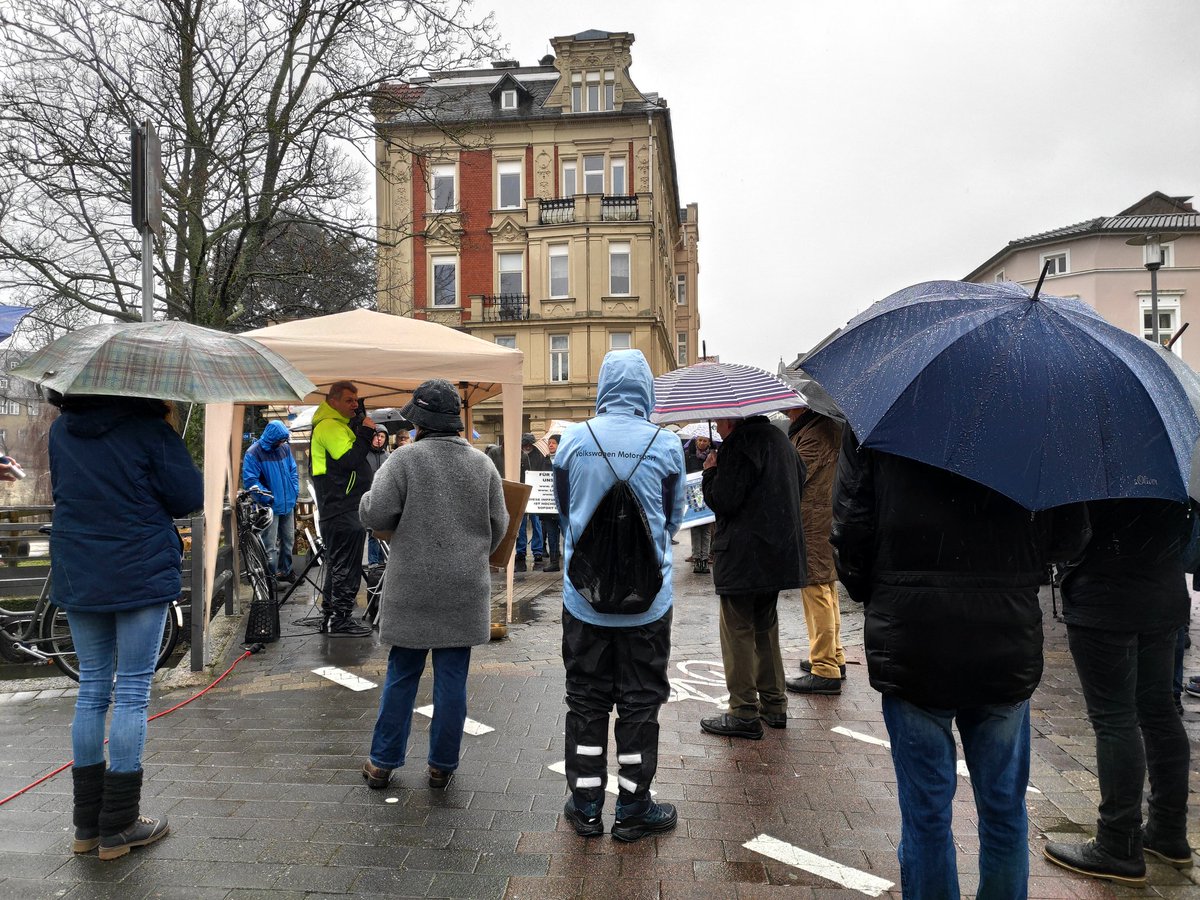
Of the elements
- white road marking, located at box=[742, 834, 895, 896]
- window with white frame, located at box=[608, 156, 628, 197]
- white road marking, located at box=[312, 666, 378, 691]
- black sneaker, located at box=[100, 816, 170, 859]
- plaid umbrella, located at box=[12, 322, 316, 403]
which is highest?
window with white frame, located at box=[608, 156, 628, 197]

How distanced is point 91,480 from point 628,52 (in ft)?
126

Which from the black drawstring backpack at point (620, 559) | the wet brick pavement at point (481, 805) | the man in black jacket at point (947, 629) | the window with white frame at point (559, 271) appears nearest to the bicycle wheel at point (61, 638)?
the wet brick pavement at point (481, 805)

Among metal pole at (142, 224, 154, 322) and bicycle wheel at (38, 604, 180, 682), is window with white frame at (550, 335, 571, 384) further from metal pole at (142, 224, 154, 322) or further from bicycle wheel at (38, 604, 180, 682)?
metal pole at (142, 224, 154, 322)

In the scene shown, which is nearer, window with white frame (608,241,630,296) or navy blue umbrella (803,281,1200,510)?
navy blue umbrella (803,281,1200,510)

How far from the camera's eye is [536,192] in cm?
3716

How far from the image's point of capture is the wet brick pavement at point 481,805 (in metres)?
3.20

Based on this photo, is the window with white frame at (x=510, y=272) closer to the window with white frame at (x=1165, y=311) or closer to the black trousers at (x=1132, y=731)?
the window with white frame at (x=1165, y=311)

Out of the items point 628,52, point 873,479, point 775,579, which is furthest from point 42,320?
point 628,52

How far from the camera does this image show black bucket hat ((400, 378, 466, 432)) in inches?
163

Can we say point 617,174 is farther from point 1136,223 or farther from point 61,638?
point 61,638

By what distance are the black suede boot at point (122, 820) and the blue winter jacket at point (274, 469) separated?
6370 millimetres

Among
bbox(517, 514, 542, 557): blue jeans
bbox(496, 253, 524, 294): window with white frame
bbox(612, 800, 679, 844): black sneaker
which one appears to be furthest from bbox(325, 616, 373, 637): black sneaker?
bbox(496, 253, 524, 294): window with white frame

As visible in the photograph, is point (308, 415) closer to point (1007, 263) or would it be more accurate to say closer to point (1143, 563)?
point (1143, 563)

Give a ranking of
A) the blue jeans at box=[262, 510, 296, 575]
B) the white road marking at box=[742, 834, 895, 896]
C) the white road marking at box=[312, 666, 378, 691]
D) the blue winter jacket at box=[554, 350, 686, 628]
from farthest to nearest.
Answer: the blue jeans at box=[262, 510, 296, 575], the white road marking at box=[312, 666, 378, 691], the blue winter jacket at box=[554, 350, 686, 628], the white road marking at box=[742, 834, 895, 896]
